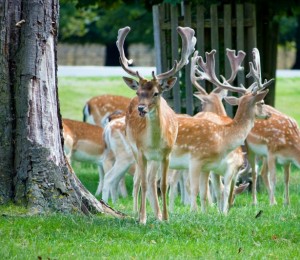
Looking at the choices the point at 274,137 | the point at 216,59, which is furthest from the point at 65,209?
the point at 216,59

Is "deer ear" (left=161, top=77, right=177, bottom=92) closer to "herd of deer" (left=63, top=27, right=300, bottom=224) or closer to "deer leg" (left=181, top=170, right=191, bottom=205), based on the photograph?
"herd of deer" (left=63, top=27, right=300, bottom=224)

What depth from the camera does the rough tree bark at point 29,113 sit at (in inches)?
357

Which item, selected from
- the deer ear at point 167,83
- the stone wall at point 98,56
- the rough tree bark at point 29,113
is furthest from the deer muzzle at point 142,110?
the stone wall at point 98,56

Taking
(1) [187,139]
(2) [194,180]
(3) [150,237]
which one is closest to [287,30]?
(1) [187,139]

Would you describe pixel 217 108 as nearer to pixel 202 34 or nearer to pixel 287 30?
pixel 202 34

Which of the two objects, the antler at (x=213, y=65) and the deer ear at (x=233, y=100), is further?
the antler at (x=213, y=65)

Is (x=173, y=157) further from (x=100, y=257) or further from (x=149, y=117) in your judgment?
(x=100, y=257)

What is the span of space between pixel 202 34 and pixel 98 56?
143 ft

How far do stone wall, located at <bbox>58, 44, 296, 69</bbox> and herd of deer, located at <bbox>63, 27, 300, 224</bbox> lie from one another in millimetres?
41595

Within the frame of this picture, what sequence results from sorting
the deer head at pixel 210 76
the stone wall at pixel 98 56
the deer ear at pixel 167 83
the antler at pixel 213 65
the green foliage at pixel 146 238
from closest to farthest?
the green foliage at pixel 146 238, the deer ear at pixel 167 83, the antler at pixel 213 65, the deer head at pixel 210 76, the stone wall at pixel 98 56

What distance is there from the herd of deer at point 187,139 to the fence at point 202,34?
0.47 m

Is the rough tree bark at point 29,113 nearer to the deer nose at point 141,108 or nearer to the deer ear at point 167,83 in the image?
the deer nose at point 141,108

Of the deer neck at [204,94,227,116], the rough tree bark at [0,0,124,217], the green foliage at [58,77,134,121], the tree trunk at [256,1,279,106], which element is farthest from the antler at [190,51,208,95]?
the green foliage at [58,77,134,121]

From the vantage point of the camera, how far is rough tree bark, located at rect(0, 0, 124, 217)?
9.07 meters
